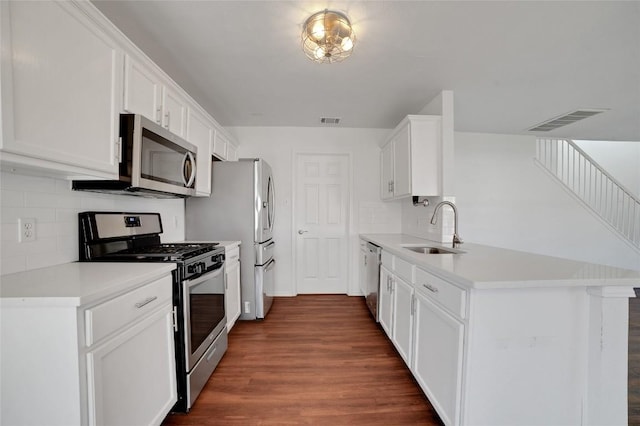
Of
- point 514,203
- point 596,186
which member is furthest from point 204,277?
point 596,186

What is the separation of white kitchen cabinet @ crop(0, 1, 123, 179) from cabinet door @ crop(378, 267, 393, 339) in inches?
83.4

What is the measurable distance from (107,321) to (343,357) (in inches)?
65.1

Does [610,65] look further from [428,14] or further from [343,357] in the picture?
[343,357]

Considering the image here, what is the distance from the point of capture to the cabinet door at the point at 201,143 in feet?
7.10

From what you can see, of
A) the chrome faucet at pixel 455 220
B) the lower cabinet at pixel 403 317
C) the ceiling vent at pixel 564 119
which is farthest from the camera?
the ceiling vent at pixel 564 119

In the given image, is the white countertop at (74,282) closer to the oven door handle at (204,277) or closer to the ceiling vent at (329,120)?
the oven door handle at (204,277)

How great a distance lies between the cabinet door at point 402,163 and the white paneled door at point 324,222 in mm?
848

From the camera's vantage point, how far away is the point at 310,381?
169cm

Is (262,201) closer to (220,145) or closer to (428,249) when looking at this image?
(220,145)

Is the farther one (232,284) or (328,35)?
(232,284)

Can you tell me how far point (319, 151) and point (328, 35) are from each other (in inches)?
79.3

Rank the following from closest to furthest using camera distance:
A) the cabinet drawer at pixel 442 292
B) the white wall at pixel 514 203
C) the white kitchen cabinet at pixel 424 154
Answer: the cabinet drawer at pixel 442 292 < the white kitchen cabinet at pixel 424 154 < the white wall at pixel 514 203

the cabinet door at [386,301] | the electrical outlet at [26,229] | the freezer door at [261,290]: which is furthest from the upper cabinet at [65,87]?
the cabinet door at [386,301]

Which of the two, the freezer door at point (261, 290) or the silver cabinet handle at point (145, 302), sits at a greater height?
the silver cabinet handle at point (145, 302)
